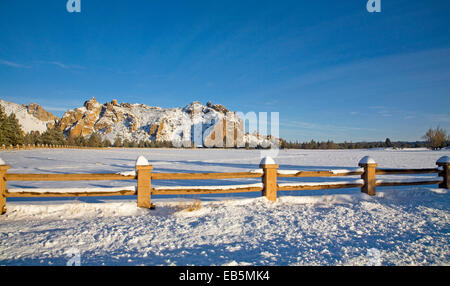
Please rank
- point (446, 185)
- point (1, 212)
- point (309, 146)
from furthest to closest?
point (309, 146), point (446, 185), point (1, 212)

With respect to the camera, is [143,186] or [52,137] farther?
[52,137]

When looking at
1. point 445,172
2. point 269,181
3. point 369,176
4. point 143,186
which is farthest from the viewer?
point 445,172

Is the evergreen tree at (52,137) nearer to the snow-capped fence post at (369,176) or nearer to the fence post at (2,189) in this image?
the fence post at (2,189)

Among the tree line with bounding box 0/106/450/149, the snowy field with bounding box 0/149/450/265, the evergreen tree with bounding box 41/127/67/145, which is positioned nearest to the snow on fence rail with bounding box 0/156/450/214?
the snowy field with bounding box 0/149/450/265

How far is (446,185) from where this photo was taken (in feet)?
27.0

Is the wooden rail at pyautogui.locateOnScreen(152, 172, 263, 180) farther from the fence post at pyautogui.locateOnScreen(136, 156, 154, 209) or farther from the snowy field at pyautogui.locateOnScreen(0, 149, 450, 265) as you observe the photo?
the snowy field at pyautogui.locateOnScreen(0, 149, 450, 265)

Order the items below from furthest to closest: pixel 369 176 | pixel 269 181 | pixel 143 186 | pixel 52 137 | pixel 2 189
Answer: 1. pixel 52 137
2. pixel 369 176
3. pixel 269 181
4. pixel 143 186
5. pixel 2 189

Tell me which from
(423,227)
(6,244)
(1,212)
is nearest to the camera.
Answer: (6,244)

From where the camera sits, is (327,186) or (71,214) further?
(327,186)

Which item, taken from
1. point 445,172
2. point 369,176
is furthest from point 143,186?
point 445,172

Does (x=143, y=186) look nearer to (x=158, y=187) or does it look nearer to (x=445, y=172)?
(x=158, y=187)
